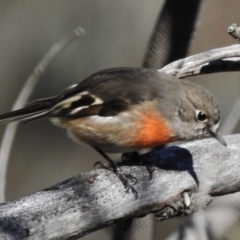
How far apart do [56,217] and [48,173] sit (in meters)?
5.34

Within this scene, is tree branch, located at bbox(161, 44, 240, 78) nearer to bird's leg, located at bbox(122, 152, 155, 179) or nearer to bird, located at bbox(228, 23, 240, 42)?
bird, located at bbox(228, 23, 240, 42)

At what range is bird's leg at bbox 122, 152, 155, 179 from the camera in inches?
147

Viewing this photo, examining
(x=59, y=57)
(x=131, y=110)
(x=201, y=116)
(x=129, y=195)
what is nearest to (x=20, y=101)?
(x=131, y=110)

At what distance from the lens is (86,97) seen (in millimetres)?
4258

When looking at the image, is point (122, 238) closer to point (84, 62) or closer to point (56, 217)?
point (56, 217)

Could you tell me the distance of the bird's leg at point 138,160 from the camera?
12.3ft

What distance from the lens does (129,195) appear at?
3404 mm

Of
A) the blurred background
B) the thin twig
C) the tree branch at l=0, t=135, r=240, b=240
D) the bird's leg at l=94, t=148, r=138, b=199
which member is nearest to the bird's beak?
the tree branch at l=0, t=135, r=240, b=240

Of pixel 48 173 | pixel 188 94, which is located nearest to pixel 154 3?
pixel 48 173

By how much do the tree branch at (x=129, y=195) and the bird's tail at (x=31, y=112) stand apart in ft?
2.15

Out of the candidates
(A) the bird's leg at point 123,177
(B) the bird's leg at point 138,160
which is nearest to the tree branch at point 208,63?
(B) the bird's leg at point 138,160

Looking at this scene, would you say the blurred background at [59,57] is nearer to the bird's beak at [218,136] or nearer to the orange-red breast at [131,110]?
the orange-red breast at [131,110]

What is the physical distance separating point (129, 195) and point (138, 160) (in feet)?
2.16

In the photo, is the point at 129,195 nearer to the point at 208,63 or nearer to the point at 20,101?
the point at 20,101
